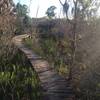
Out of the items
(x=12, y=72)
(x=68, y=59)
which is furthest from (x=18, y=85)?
(x=68, y=59)

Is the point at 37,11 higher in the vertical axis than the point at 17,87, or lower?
higher

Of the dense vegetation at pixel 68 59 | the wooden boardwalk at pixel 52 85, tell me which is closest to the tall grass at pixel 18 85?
the dense vegetation at pixel 68 59

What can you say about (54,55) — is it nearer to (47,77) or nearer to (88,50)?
(88,50)

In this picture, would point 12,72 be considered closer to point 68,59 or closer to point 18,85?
point 18,85

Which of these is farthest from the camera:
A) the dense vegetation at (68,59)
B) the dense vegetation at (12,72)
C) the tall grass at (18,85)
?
the dense vegetation at (68,59)

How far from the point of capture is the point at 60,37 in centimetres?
2045

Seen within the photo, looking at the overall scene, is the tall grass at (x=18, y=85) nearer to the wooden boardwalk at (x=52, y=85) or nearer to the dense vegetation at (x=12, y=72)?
the dense vegetation at (x=12, y=72)

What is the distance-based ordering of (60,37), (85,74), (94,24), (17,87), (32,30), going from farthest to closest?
(32,30) < (60,37) < (94,24) < (85,74) < (17,87)

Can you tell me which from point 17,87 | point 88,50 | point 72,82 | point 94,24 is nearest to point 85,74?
point 72,82

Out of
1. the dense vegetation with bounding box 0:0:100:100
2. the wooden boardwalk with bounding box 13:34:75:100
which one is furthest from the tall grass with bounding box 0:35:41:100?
the wooden boardwalk with bounding box 13:34:75:100

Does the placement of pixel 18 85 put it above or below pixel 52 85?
above

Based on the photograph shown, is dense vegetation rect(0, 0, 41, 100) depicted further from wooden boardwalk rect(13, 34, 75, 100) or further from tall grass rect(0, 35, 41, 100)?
wooden boardwalk rect(13, 34, 75, 100)

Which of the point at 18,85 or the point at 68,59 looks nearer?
the point at 18,85

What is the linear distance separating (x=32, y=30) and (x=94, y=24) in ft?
32.5
